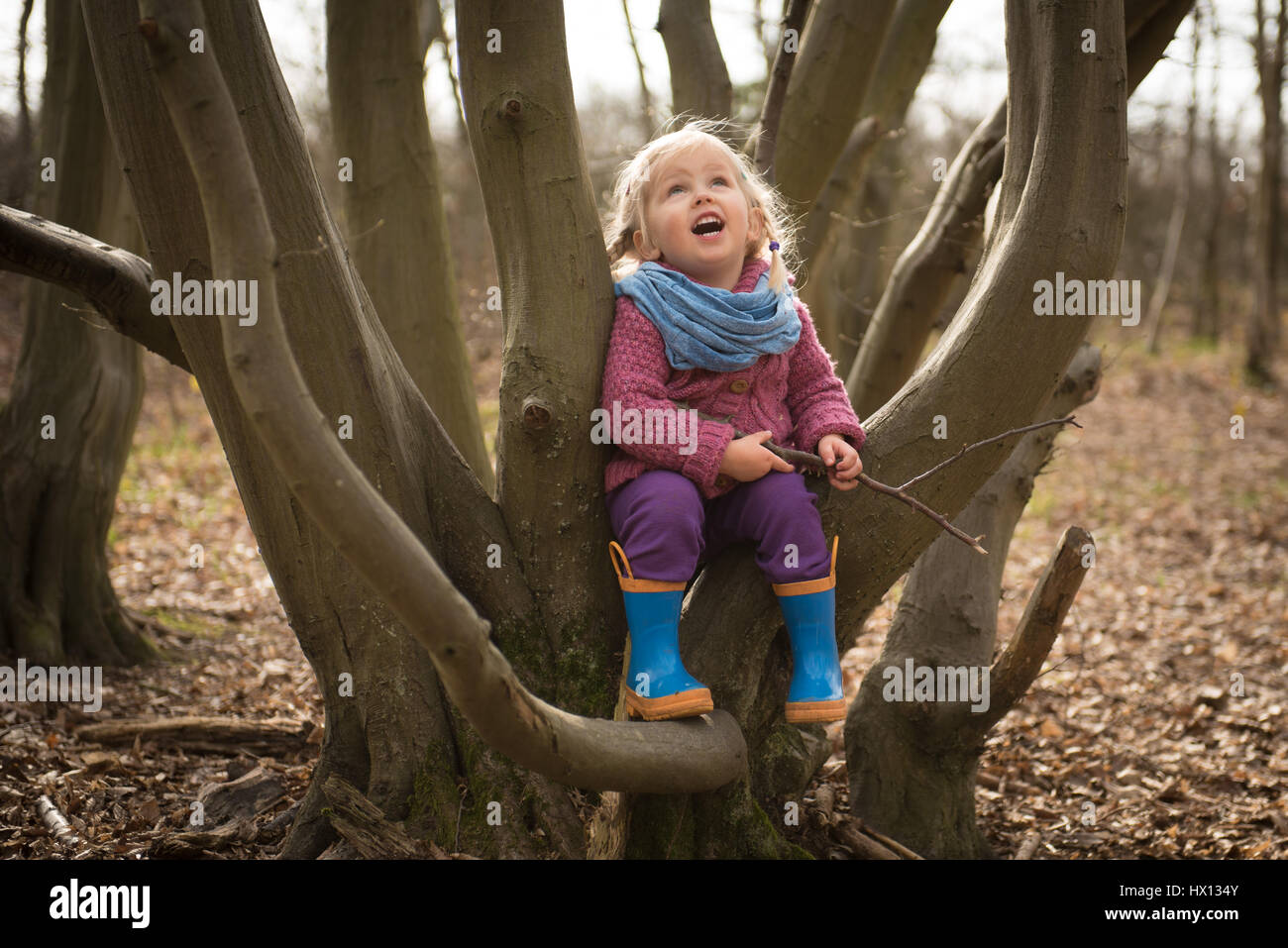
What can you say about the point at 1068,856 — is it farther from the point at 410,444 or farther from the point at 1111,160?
the point at 410,444

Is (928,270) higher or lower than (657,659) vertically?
higher

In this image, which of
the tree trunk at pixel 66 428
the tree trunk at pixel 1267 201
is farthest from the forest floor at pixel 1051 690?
the tree trunk at pixel 1267 201

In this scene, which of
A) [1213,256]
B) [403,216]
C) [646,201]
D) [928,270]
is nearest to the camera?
[646,201]

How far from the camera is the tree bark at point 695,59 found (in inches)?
179

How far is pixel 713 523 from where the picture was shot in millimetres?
2703

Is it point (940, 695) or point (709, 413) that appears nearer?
point (709, 413)

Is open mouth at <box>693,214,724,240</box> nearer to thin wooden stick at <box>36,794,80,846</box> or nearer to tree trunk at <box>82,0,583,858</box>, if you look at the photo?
tree trunk at <box>82,0,583,858</box>

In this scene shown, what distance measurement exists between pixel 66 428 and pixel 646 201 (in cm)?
364

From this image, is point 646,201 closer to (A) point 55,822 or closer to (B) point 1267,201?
(A) point 55,822

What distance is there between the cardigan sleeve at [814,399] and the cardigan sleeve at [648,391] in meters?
0.29

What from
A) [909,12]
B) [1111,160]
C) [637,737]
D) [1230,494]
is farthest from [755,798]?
[1230,494]

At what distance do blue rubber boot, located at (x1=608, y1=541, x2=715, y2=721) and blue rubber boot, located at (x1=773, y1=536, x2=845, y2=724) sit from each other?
0.25m

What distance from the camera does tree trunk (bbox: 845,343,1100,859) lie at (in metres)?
3.64

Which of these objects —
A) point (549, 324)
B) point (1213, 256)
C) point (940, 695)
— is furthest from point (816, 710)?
point (1213, 256)
